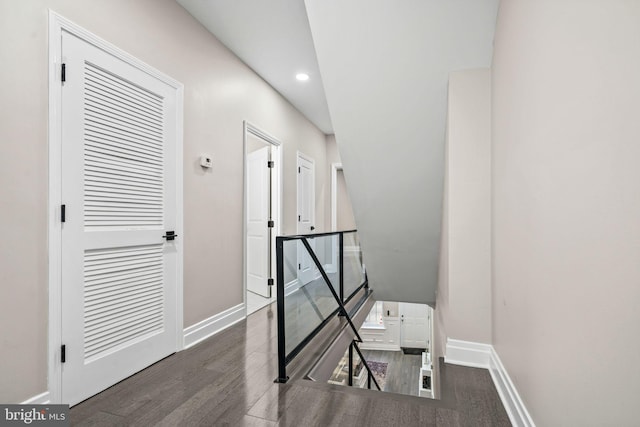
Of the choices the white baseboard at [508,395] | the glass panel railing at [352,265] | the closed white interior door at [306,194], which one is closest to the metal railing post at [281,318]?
the white baseboard at [508,395]

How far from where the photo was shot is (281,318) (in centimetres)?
215

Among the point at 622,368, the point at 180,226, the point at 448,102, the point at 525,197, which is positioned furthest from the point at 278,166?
the point at 622,368

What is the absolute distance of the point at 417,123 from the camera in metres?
2.52

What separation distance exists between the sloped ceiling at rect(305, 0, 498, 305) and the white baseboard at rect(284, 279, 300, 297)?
1120 mm

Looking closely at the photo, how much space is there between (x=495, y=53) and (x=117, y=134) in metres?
2.38

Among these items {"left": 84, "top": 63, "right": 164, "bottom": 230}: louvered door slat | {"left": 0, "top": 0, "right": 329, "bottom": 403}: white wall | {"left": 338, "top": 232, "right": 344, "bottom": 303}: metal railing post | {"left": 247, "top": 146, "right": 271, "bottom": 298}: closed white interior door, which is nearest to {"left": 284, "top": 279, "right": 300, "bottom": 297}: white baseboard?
{"left": 0, "top": 0, "right": 329, "bottom": 403}: white wall

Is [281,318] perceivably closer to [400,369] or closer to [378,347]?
[400,369]

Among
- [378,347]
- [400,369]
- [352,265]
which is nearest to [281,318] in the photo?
[352,265]

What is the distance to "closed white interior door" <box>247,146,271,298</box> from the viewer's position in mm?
4371

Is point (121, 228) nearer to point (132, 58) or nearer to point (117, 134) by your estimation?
point (117, 134)

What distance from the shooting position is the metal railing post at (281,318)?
81.9 inches

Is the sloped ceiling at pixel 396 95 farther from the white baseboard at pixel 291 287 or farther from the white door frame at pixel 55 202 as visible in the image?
the white door frame at pixel 55 202

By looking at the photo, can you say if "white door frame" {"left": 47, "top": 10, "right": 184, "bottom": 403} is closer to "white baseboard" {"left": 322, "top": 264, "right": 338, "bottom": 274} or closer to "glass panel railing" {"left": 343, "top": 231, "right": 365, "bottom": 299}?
"white baseboard" {"left": 322, "top": 264, "right": 338, "bottom": 274}

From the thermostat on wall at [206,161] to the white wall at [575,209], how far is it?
90.9 inches
